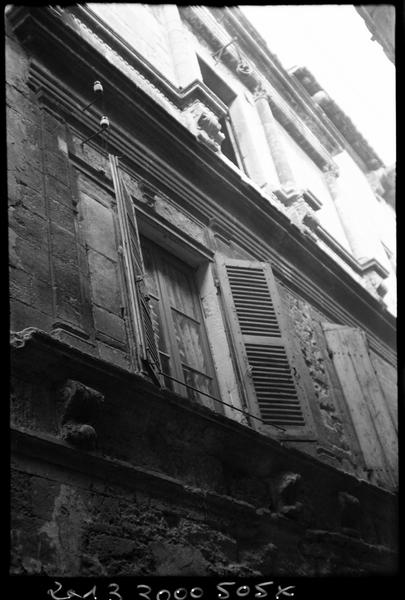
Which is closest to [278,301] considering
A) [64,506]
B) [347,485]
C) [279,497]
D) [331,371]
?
[331,371]

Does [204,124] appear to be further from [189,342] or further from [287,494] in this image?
[287,494]

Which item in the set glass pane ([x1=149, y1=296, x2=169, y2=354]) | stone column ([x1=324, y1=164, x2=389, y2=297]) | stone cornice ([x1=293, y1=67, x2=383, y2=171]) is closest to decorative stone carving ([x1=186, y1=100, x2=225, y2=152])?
glass pane ([x1=149, y1=296, x2=169, y2=354])

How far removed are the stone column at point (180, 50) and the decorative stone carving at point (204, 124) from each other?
425 millimetres

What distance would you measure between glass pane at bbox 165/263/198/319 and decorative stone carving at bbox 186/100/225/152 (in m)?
2.02

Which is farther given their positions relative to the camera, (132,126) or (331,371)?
(331,371)

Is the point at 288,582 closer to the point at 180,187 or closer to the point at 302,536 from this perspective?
the point at 302,536

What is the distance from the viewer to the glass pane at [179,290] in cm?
646

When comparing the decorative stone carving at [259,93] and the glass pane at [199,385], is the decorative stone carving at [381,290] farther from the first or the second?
the glass pane at [199,385]

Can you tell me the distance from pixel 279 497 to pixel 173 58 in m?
5.71

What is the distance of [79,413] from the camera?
4176 millimetres

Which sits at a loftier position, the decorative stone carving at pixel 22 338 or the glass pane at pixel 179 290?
the glass pane at pixel 179 290

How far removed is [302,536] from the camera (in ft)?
18.4

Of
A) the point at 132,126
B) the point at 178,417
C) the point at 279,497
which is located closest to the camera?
the point at 178,417

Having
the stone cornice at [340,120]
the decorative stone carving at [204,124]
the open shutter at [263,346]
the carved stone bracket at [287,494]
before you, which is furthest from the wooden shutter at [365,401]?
the stone cornice at [340,120]
